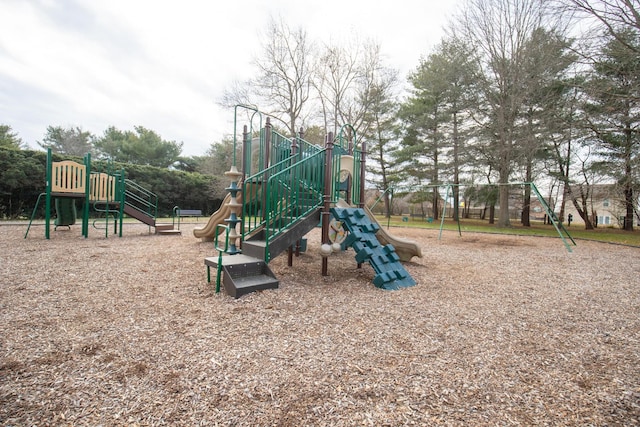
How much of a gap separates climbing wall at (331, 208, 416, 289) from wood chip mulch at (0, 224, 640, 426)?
19 cm

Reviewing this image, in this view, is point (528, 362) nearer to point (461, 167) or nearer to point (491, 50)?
point (491, 50)

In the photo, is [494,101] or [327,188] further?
[494,101]

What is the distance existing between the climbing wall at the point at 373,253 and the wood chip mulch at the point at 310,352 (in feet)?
0.64

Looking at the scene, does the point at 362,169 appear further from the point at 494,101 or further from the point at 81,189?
the point at 494,101

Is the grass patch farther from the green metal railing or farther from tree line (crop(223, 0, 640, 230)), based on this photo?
the green metal railing

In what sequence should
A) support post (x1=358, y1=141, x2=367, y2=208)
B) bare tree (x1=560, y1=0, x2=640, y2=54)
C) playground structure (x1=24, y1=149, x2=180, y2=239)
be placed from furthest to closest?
bare tree (x1=560, y1=0, x2=640, y2=54) < playground structure (x1=24, y1=149, x2=180, y2=239) < support post (x1=358, y1=141, x2=367, y2=208)

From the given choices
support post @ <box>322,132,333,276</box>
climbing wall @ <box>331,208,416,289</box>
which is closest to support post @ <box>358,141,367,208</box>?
climbing wall @ <box>331,208,416,289</box>

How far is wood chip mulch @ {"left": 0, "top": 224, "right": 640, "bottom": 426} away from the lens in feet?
5.35

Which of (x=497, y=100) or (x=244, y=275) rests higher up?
(x=497, y=100)

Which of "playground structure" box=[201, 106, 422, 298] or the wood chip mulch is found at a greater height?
"playground structure" box=[201, 106, 422, 298]

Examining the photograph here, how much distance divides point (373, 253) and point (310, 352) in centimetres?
221

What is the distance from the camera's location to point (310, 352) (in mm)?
2258

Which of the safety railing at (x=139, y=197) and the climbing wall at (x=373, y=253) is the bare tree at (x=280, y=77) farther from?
the climbing wall at (x=373, y=253)

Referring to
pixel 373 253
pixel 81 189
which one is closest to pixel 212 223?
pixel 81 189
